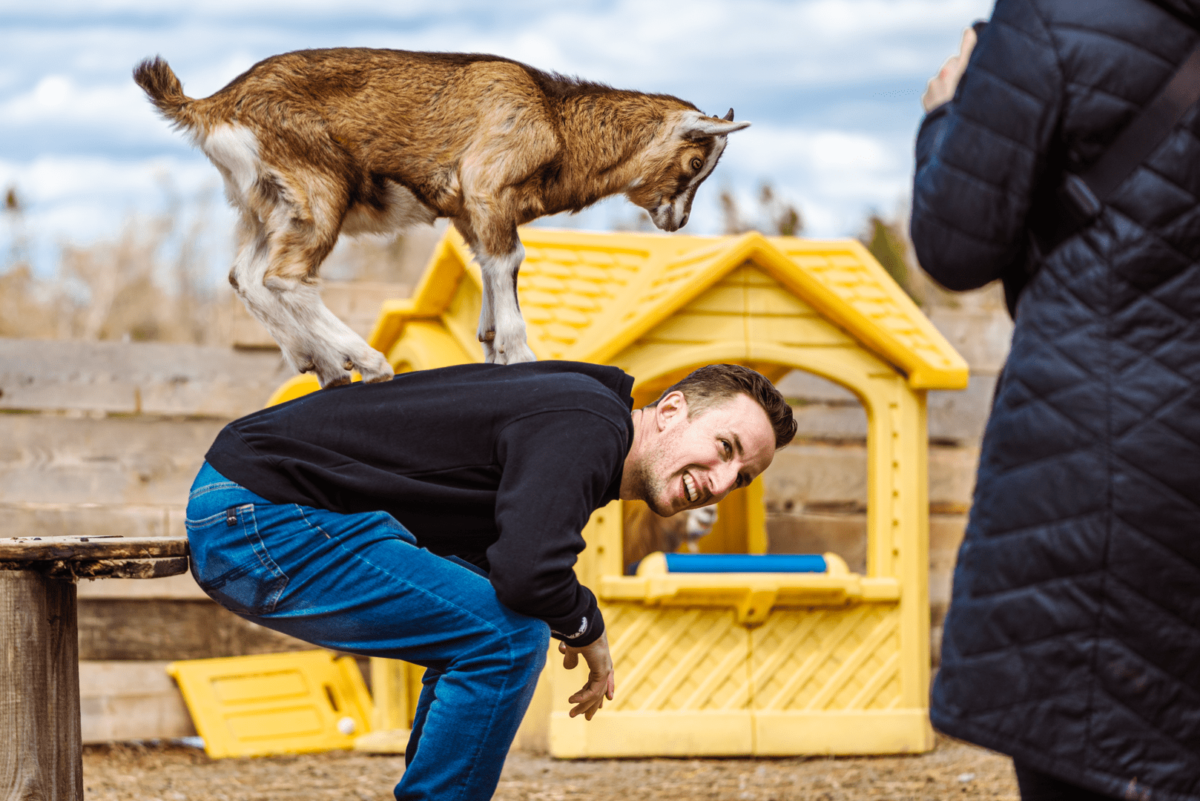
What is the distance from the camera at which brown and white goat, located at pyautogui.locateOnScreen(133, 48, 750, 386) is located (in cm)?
161

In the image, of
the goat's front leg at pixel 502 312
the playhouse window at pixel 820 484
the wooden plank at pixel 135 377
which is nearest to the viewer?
the goat's front leg at pixel 502 312

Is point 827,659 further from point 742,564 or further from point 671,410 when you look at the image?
point 671,410

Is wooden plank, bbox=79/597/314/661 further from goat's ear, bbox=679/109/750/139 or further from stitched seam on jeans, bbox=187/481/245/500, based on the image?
goat's ear, bbox=679/109/750/139

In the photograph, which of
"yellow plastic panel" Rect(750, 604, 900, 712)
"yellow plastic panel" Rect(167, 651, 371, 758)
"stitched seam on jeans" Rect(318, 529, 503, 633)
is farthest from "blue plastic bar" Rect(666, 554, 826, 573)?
"stitched seam on jeans" Rect(318, 529, 503, 633)

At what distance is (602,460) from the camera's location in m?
1.82

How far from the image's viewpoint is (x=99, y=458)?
460cm

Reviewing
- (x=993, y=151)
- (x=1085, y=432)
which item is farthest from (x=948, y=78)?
(x=1085, y=432)

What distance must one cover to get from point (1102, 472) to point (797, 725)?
3.00m

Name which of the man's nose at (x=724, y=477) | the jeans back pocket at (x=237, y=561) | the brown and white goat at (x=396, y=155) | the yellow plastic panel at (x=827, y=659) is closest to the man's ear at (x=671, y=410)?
the man's nose at (x=724, y=477)

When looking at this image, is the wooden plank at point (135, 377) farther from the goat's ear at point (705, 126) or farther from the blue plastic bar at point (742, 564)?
the goat's ear at point (705, 126)

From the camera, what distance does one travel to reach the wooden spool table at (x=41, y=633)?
1962 mm

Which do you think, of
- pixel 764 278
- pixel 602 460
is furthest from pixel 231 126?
pixel 764 278

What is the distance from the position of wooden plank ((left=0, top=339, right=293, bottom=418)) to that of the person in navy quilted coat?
3766 mm

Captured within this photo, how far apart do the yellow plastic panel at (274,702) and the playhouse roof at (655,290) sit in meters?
1.38
